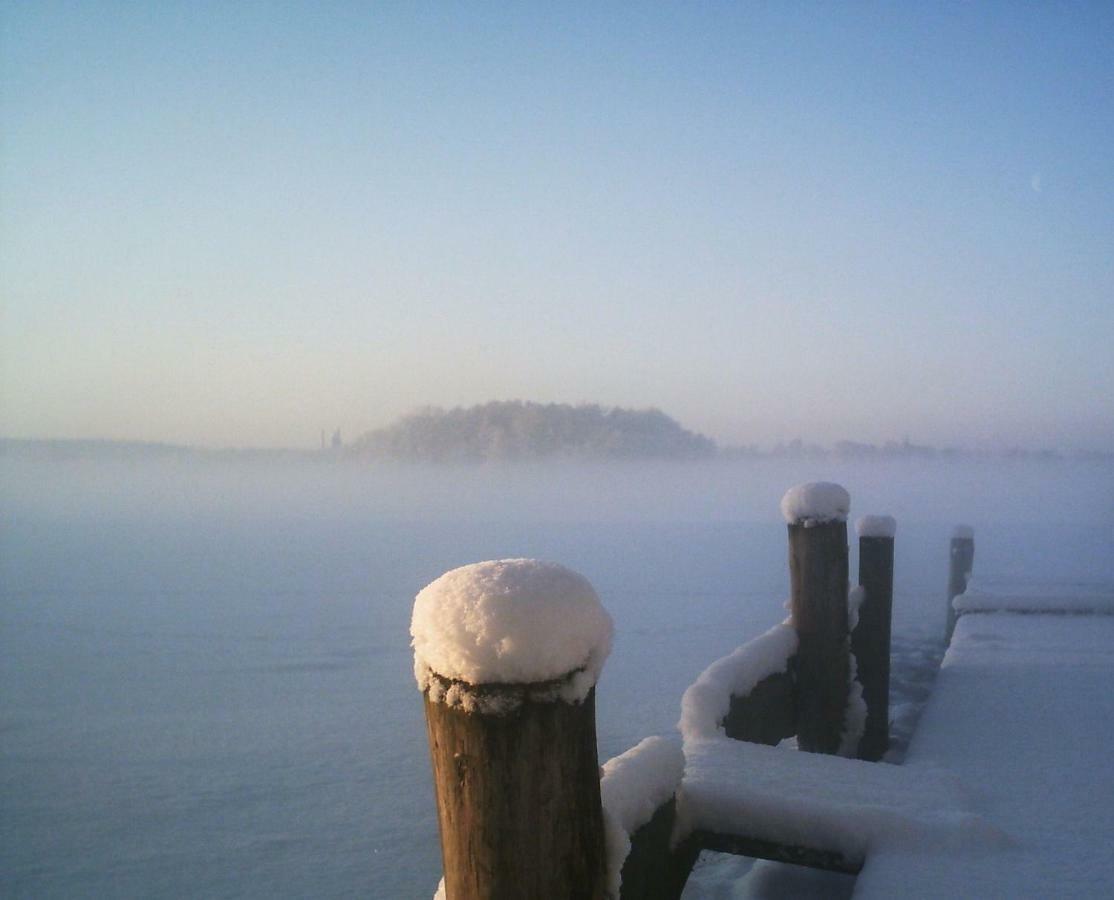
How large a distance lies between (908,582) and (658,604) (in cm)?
655

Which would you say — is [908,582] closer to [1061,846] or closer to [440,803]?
[1061,846]

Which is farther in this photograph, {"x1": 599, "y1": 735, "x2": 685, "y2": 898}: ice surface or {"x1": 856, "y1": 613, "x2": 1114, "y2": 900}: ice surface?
{"x1": 856, "y1": 613, "x2": 1114, "y2": 900}: ice surface

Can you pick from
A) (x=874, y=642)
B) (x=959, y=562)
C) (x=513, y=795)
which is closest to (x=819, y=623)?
(x=874, y=642)

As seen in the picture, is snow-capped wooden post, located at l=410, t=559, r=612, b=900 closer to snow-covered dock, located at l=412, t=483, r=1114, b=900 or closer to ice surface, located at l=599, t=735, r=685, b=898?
snow-covered dock, located at l=412, t=483, r=1114, b=900

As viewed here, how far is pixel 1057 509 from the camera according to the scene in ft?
147

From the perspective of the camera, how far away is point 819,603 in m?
5.10

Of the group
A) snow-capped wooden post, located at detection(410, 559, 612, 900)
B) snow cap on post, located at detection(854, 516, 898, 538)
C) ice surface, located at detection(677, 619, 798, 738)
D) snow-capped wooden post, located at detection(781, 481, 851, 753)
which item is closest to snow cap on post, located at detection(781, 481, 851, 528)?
snow-capped wooden post, located at detection(781, 481, 851, 753)

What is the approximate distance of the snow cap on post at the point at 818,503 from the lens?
16.5 ft

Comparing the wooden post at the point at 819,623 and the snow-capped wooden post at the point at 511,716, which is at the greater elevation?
the snow-capped wooden post at the point at 511,716

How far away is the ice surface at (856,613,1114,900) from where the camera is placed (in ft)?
9.91

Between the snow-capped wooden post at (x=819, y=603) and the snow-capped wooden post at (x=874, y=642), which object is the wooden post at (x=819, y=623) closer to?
the snow-capped wooden post at (x=819, y=603)

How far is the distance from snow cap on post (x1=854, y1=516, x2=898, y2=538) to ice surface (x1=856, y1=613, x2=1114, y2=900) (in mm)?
1154

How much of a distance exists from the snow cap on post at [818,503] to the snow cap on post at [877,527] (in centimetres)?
119

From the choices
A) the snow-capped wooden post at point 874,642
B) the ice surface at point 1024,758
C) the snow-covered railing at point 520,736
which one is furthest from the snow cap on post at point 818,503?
the snow-covered railing at point 520,736
